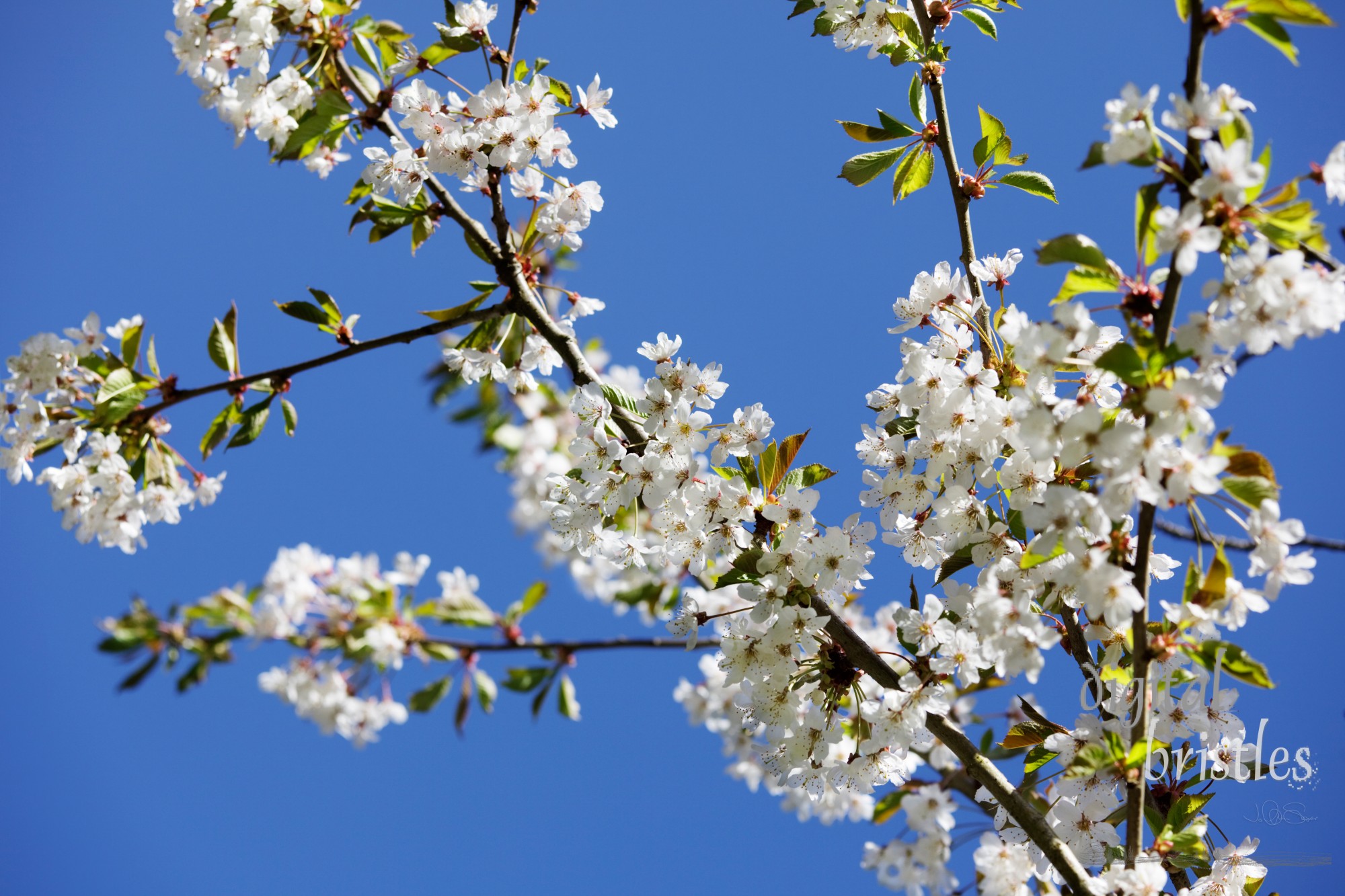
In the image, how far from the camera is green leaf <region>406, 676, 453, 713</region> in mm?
4500

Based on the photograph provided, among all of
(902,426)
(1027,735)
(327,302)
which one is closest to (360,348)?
(327,302)

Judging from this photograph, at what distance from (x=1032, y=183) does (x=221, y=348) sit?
2177mm

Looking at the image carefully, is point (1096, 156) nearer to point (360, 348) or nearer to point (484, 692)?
point (360, 348)

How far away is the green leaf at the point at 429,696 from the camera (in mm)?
4500

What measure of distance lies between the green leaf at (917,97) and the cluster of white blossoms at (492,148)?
2.54 feet

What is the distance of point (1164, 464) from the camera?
1.44 metres

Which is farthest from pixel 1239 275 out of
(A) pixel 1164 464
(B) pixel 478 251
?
(B) pixel 478 251

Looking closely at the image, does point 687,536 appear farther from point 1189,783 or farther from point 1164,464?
point 1189,783

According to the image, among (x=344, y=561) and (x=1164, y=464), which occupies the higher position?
(x=344, y=561)

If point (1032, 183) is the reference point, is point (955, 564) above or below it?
below

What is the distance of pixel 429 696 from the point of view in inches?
178

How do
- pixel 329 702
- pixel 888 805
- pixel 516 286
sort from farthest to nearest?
pixel 329 702 < pixel 888 805 < pixel 516 286

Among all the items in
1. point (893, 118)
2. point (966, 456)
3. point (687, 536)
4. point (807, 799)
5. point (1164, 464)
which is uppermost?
point (893, 118)

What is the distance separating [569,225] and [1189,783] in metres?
1.92
